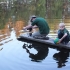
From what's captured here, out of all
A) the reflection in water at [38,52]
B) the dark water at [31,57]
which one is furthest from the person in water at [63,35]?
the reflection in water at [38,52]

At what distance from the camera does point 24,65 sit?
6.92 meters

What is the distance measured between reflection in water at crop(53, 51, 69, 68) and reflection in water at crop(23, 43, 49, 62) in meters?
0.41

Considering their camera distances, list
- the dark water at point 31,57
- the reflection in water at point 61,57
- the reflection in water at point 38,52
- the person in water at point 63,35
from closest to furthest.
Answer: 1. the dark water at point 31,57
2. the reflection in water at point 61,57
3. the reflection in water at point 38,52
4. the person in water at point 63,35

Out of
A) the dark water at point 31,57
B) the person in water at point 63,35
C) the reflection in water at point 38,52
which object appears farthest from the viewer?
the person in water at point 63,35

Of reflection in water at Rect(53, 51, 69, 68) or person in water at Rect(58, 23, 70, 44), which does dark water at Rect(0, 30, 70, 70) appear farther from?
person in water at Rect(58, 23, 70, 44)

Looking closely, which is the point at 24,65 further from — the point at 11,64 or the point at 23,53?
the point at 23,53

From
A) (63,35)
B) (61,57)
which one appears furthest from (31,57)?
(63,35)

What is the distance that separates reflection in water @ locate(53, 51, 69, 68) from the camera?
22.9 ft

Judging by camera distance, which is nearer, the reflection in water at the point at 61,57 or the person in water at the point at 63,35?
the reflection in water at the point at 61,57

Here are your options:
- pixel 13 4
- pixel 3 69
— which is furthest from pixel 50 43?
pixel 13 4

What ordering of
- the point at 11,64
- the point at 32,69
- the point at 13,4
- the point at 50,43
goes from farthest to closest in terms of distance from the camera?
the point at 13,4 < the point at 50,43 < the point at 11,64 < the point at 32,69

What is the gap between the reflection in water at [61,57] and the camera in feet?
22.9

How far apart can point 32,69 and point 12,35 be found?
4.93 meters

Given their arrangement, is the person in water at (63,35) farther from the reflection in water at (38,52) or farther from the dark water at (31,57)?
the reflection in water at (38,52)
